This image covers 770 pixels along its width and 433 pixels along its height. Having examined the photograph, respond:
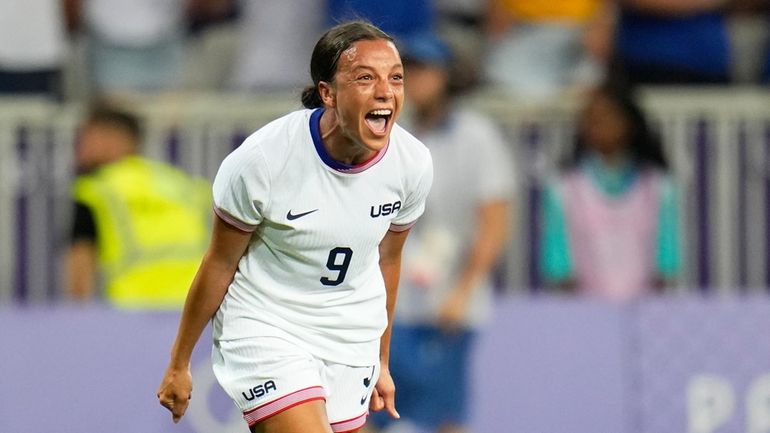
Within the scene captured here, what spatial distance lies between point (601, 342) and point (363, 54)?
438 centimetres

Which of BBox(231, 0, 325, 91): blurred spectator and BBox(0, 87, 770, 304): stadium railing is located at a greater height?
BBox(231, 0, 325, 91): blurred spectator

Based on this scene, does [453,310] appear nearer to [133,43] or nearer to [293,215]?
[133,43]

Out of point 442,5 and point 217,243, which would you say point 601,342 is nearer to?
point 442,5

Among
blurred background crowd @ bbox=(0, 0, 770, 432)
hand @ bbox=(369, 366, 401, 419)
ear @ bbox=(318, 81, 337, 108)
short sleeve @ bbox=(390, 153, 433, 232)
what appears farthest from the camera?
blurred background crowd @ bbox=(0, 0, 770, 432)

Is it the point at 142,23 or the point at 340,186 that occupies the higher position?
the point at 142,23

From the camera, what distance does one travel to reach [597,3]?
933cm

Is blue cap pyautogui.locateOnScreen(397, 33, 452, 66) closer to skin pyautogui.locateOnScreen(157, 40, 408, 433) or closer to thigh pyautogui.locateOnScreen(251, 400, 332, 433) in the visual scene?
skin pyautogui.locateOnScreen(157, 40, 408, 433)

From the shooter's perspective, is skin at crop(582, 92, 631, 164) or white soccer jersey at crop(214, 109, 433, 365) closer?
white soccer jersey at crop(214, 109, 433, 365)

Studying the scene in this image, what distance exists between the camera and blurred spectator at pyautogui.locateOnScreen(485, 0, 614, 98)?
927 cm

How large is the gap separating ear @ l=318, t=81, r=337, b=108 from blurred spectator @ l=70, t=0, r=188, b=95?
172 inches

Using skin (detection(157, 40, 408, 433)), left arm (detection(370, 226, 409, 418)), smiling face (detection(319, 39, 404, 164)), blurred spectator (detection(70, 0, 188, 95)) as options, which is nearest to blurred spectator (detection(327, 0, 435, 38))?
blurred spectator (detection(70, 0, 188, 95))

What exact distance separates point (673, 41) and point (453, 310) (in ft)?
6.48

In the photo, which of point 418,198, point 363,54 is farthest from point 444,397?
point 363,54

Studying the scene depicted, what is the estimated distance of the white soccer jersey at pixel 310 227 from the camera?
5.01 meters
